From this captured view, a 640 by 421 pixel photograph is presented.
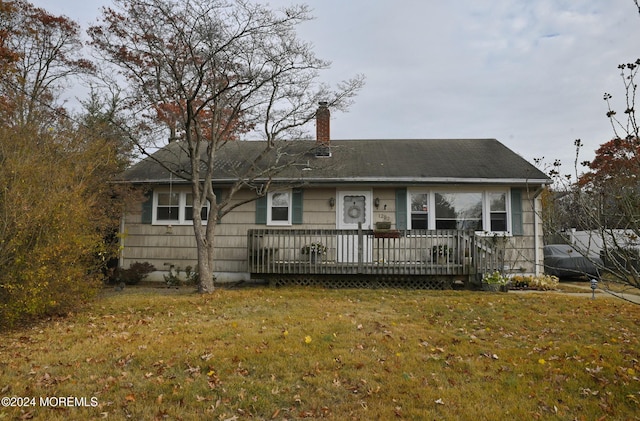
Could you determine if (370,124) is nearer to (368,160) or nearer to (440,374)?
(368,160)

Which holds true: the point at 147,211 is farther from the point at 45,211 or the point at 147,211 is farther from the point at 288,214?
the point at 45,211

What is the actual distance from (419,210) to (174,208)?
23.9 ft

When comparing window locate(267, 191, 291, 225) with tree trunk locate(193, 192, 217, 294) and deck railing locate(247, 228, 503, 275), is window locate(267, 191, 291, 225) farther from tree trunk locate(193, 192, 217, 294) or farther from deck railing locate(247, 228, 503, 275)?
tree trunk locate(193, 192, 217, 294)

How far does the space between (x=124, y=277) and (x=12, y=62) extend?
8.21 meters

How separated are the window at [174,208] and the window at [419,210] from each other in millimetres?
6065

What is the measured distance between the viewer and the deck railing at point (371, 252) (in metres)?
10.0

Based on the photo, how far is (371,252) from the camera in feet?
34.3

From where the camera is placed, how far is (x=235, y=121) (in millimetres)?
10875

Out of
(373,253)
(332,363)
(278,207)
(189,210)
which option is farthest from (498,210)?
(189,210)

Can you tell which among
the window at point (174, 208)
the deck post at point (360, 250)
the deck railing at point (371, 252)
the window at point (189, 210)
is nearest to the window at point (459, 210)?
the deck railing at point (371, 252)

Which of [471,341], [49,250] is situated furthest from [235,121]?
[471,341]

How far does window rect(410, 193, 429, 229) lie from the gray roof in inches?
23.5

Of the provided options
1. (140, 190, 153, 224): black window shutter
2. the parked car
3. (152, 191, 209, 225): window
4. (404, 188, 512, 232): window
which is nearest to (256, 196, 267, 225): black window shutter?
(152, 191, 209, 225): window

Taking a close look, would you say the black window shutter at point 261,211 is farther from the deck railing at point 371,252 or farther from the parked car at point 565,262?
the parked car at point 565,262
